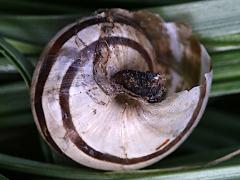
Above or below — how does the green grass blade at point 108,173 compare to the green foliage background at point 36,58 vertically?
below

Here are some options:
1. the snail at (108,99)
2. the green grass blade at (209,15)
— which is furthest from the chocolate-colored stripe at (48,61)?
the green grass blade at (209,15)

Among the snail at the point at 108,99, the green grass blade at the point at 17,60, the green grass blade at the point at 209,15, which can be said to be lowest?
the snail at the point at 108,99

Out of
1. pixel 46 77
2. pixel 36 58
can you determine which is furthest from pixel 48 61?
pixel 36 58

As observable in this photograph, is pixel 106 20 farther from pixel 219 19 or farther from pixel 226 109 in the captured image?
pixel 226 109

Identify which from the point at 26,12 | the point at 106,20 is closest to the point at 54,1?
the point at 26,12

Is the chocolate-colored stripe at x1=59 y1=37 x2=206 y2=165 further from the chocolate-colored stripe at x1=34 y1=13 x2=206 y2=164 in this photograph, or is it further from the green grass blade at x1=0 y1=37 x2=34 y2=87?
the green grass blade at x1=0 y1=37 x2=34 y2=87

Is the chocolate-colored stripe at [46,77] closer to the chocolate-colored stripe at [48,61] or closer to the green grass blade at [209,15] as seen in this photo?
the chocolate-colored stripe at [48,61]

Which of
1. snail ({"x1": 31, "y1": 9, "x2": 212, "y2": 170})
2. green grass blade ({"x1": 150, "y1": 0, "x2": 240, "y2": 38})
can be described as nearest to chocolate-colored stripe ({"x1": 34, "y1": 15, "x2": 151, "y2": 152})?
snail ({"x1": 31, "y1": 9, "x2": 212, "y2": 170})

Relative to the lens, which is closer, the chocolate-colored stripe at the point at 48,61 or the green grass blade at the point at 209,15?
the chocolate-colored stripe at the point at 48,61

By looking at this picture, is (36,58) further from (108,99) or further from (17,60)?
(108,99)
